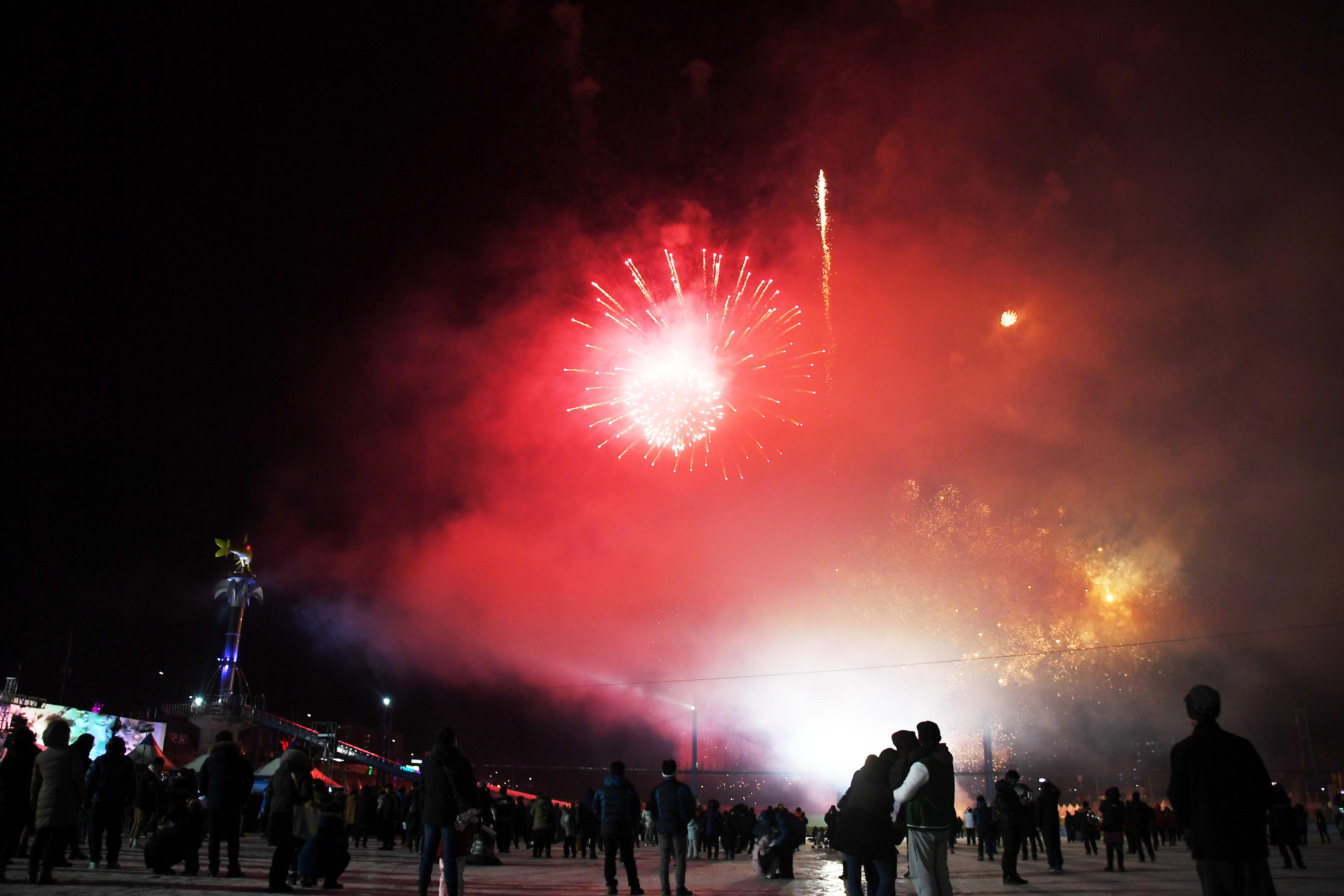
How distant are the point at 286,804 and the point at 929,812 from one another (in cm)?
599

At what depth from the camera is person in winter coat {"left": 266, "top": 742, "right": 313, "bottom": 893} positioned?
7.92m

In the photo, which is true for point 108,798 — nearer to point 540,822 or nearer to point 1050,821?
point 540,822

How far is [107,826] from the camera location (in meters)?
9.84

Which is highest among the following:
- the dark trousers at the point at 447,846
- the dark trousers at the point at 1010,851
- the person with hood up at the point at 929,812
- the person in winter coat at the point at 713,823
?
the person with hood up at the point at 929,812

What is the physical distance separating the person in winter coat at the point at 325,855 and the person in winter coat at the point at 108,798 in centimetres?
260

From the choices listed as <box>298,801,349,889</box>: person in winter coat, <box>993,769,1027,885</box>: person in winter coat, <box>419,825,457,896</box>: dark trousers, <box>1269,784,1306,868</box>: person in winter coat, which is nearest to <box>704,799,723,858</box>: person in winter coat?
<box>993,769,1027,885</box>: person in winter coat

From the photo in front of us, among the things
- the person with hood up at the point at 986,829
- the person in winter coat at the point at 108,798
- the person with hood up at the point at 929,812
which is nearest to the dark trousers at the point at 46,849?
the person in winter coat at the point at 108,798

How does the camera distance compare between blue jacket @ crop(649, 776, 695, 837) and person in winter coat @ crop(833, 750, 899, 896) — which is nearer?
person in winter coat @ crop(833, 750, 899, 896)

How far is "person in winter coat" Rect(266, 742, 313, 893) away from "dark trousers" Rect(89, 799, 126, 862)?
104 inches

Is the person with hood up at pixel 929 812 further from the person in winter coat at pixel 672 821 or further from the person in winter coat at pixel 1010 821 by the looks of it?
the person in winter coat at pixel 1010 821

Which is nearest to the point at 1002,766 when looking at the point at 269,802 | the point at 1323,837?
the point at 1323,837

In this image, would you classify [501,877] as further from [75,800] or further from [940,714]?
[940,714]

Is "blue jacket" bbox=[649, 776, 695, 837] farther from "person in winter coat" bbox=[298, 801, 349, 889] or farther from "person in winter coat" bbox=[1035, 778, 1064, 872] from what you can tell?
"person in winter coat" bbox=[1035, 778, 1064, 872]

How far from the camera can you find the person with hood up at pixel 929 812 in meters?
5.42
